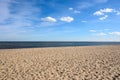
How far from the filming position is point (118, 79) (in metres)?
6.80

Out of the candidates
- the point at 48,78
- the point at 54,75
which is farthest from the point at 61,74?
the point at 48,78

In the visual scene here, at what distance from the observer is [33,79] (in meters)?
7.11

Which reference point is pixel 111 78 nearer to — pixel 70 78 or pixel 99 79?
pixel 99 79

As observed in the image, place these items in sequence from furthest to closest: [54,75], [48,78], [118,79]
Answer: [54,75] < [48,78] < [118,79]

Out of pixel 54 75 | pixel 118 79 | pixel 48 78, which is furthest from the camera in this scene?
pixel 54 75

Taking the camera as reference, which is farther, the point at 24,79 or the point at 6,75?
the point at 6,75

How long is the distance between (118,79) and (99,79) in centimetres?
86

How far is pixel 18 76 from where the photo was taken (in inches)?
300

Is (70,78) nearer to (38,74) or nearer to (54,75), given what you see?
(54,75)

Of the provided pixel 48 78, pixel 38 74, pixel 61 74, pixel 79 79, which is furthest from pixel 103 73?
pixel 38 74

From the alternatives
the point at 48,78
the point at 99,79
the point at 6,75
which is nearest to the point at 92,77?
the point at 99,79

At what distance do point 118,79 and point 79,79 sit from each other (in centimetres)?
182

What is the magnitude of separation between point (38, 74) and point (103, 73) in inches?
141

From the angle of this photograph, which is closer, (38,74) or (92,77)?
(92,77)
